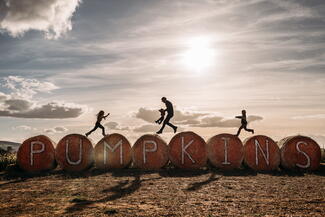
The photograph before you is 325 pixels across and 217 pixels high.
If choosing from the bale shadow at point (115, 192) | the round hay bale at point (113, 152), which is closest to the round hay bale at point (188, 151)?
the round hay bale at point (113, 152)

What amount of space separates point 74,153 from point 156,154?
3961 mm

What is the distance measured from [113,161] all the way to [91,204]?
22.6ft

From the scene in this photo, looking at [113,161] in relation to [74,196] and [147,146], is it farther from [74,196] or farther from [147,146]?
[74,196]

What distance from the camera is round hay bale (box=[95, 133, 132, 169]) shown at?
1458 cm

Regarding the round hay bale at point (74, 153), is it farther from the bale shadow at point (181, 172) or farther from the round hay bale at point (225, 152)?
the round hay bale at point (225, 152)

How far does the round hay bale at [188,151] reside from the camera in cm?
1454

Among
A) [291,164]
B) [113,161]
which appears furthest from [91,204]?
[291,164]

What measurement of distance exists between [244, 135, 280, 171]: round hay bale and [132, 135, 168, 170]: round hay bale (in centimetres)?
423

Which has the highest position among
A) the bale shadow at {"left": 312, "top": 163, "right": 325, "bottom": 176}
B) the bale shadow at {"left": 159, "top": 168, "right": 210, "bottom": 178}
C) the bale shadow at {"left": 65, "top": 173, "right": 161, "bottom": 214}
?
the bale shadow at {"left": 65, "top": 173, "right": 161, "bottom": 214}

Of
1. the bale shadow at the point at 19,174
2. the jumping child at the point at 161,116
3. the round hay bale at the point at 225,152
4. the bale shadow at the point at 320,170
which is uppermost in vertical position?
the jumping child at the point at 161,116

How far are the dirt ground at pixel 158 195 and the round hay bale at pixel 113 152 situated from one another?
1.48 m

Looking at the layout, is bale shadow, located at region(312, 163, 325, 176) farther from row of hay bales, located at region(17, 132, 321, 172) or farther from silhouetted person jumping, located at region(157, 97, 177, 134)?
silhouetted person jumping, located at region(157, 97, 177, 134)

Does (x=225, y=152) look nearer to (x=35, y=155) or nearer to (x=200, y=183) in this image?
(x=200, y=183)

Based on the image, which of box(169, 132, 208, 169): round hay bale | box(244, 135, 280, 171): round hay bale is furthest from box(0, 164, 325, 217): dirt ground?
box(244, 135, 280, 171): round hay bale
